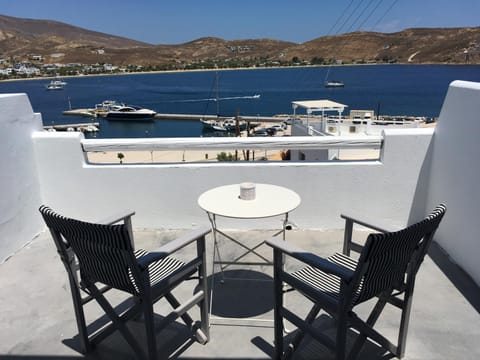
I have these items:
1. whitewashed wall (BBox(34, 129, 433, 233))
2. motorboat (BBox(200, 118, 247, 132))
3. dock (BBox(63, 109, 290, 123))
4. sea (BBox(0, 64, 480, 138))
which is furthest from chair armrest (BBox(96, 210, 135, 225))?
dock (BBox(63, 109, 290, 123))

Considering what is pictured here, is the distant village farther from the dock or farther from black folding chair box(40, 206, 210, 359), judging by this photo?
black folding chair box(40, 206, 210, 359)

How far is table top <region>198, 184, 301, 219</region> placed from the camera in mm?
2178

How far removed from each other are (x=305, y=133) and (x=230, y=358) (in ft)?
80.1

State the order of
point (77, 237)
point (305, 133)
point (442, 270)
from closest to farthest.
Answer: point (77, 237) < point (442, 270) < point (305, 133)

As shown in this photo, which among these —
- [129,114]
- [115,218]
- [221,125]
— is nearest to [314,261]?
[115,218]

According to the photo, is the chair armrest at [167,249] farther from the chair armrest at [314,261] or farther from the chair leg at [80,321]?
the chair leg at [80,321]

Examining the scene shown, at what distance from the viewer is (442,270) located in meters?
2.86

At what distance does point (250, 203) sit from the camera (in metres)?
2.36

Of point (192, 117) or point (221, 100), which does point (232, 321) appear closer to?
point (192, 117)

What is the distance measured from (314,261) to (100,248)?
3.04ft

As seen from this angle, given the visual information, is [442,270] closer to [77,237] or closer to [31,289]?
[77,237]

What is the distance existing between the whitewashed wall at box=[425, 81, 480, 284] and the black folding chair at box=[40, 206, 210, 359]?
201 cm

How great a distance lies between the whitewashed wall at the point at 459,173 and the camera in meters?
2.71

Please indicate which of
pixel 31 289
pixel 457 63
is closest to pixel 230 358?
pixel 31 289
